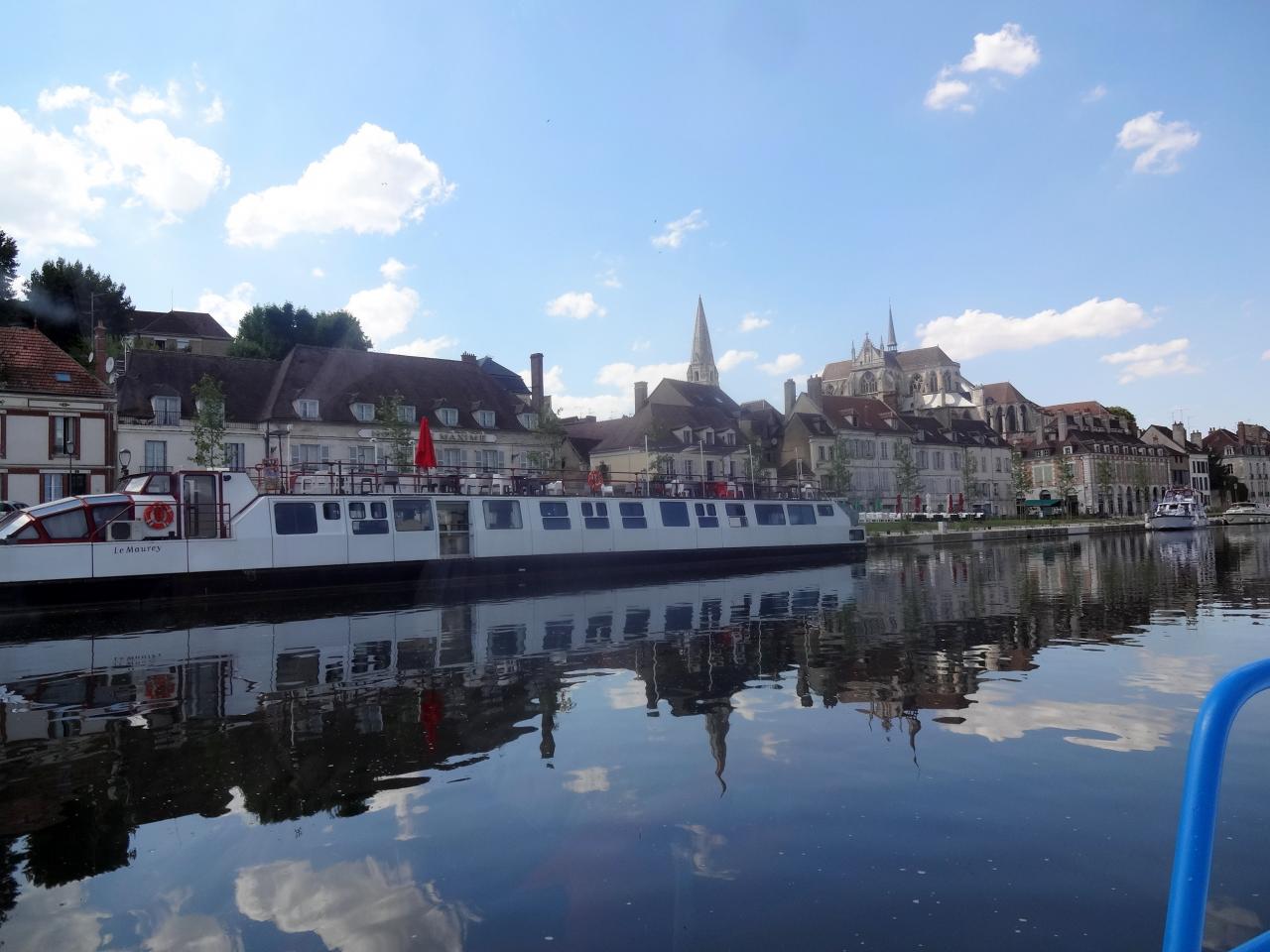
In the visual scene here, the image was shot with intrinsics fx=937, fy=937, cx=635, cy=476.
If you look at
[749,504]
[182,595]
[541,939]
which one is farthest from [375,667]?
[749,504]

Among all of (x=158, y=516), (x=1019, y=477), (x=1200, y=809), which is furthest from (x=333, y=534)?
(x=1019, y=477)

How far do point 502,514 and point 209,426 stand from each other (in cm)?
2010

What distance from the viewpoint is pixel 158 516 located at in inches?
1048

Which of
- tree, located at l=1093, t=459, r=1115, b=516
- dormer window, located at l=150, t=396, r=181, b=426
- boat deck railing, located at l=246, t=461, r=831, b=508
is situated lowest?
boat deck railing, located at l=246, t=461, r=831, b=508

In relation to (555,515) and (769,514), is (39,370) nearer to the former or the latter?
(555,515)

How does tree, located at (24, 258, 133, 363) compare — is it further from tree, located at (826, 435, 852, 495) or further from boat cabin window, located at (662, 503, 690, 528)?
tree, located at (826, 435, 852, 495)

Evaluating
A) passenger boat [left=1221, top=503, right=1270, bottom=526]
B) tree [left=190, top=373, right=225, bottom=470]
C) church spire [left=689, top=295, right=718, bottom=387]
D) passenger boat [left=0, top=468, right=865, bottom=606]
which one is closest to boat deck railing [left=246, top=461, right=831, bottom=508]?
passenger boat [left=0, top=468, right=865, bottom=606]

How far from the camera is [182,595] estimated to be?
26703mm

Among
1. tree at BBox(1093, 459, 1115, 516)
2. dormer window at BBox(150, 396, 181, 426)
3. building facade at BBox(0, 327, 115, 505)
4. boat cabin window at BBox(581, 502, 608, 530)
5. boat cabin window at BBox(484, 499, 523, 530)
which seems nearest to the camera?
boat cabin window at BBox(484, 499, 523, 530)

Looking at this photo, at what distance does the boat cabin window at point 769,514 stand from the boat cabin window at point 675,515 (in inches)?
177

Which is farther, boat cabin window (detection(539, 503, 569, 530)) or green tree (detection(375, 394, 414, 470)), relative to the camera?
green tree (detection(375, 394, 414, 470))

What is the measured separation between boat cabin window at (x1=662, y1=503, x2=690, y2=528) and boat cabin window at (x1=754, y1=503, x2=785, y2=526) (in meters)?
4.49

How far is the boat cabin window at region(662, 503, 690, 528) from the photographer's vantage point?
1533 inches

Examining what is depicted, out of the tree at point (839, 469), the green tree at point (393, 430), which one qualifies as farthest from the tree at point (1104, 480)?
the green tree at point (393, 430)
